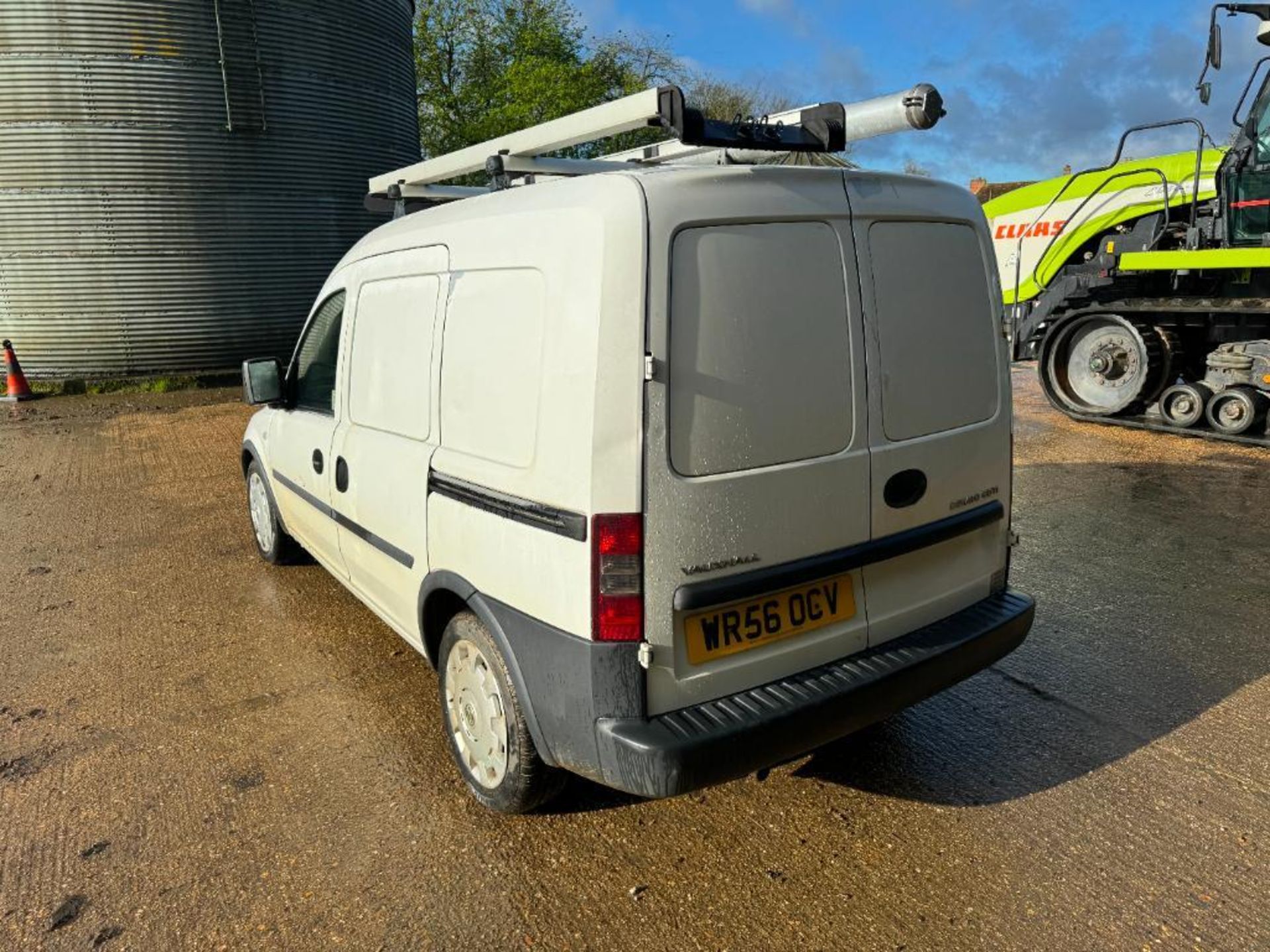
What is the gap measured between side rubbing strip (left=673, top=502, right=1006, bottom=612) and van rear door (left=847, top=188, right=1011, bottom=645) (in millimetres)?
12

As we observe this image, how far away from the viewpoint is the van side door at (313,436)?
3910 mm

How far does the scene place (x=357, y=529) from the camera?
11.8 ft

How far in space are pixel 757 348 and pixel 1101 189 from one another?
360 inches

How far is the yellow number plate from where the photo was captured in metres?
2.39

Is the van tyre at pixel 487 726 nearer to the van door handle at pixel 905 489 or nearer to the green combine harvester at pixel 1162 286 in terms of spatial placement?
the van door handle at pixel 905 489

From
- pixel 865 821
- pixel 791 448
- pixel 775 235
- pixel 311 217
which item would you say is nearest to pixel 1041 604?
pixel 865 821

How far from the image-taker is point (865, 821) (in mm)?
2787

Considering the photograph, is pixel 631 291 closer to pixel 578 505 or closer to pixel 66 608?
pixel 578 505

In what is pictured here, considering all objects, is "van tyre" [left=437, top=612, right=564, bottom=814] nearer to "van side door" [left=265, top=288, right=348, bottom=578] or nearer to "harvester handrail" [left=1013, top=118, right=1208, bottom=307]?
"van side door" [left=265, top=288, right=348, bottom=578]

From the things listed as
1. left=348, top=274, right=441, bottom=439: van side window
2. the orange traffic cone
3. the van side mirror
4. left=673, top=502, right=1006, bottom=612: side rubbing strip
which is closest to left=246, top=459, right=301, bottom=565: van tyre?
the van side mirror

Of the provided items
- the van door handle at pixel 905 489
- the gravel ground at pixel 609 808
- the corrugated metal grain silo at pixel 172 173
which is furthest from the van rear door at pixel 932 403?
the corrugated metal grain silo at pixel 172 173

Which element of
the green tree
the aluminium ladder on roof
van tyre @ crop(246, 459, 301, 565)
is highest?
the green tree

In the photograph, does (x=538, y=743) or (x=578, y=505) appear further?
(x=538, y=743)

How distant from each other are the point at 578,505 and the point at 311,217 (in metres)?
12.8
